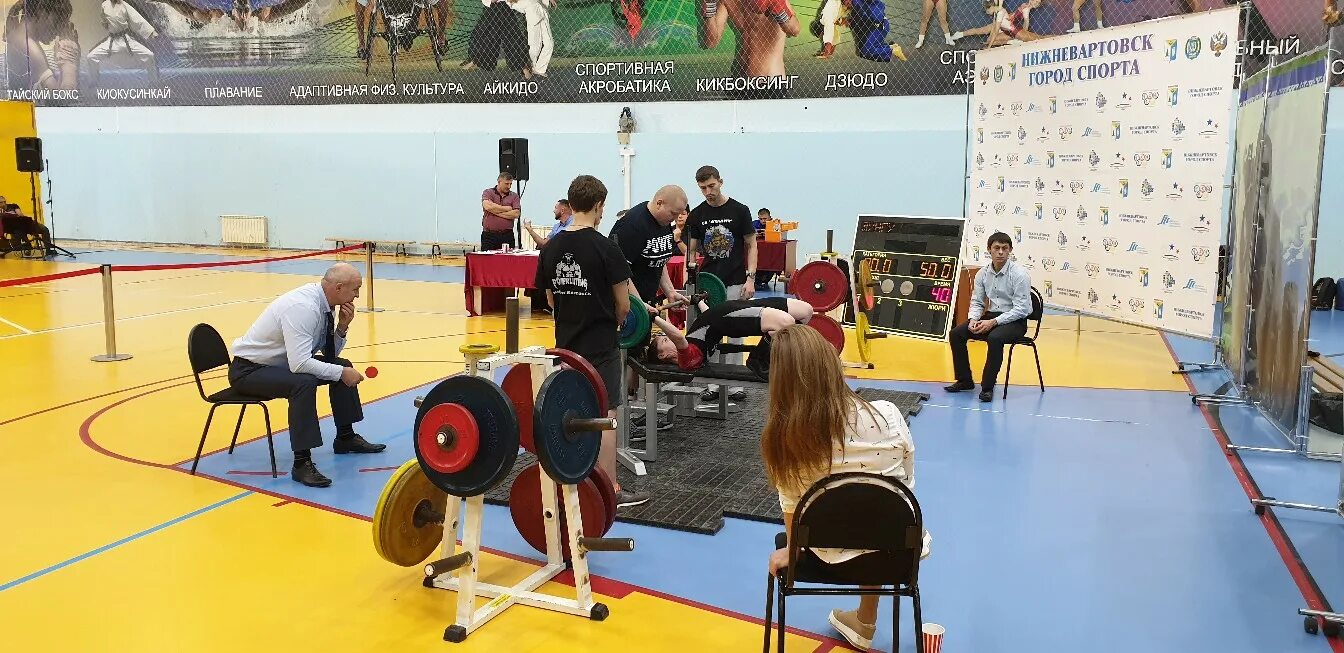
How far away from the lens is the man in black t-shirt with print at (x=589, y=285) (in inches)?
183

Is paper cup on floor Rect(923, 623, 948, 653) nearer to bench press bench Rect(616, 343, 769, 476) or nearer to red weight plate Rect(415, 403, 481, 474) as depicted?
red weight plate Rect(415, 403, 481, 474)

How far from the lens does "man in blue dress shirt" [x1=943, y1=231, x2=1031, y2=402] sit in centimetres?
748

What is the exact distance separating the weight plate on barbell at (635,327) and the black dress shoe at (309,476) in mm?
1649

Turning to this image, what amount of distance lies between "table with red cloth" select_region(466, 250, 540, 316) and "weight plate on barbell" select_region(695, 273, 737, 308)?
3841 mm

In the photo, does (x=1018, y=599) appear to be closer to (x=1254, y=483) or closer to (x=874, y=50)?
(x=1254, y=483)

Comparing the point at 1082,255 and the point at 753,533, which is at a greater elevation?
the point at 1082,255

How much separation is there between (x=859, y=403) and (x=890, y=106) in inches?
464

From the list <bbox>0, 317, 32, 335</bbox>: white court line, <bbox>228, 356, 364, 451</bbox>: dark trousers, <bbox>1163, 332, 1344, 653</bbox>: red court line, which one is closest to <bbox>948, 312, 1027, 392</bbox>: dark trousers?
<bbox>1163, 332, 1344, 653</bbox>: red court line

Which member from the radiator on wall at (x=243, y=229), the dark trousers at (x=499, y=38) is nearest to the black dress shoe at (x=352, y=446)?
the dark trousers at (x=499, y=38)

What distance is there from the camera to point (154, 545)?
455 cm

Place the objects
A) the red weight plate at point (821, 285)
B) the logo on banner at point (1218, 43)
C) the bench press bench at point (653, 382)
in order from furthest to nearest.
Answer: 1. the red weight plate at point (821, 285)
2. the logo on banner at point (1218, 43)
3. the bench press bench at point (653, 382)

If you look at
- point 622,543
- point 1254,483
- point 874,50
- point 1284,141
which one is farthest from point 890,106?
point 622,543

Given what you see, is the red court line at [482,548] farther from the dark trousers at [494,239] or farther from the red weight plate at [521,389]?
the dark trousers at [494,239]

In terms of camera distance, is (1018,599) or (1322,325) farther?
(1322,325)
